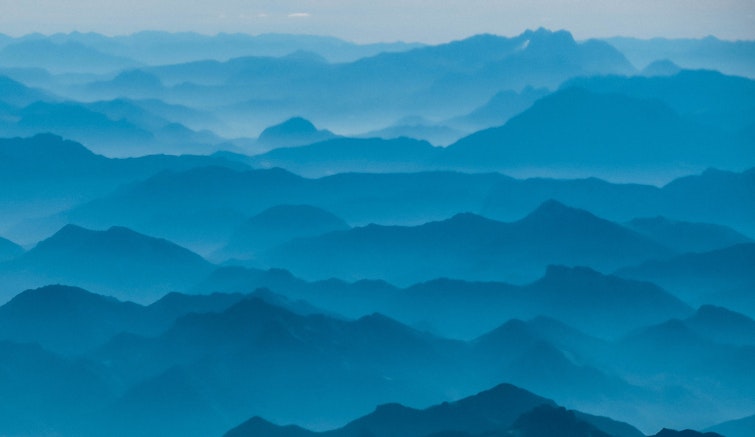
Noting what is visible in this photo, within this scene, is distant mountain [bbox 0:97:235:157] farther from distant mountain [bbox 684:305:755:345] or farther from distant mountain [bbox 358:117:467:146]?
distant mountain [bbox 684:305:755:345]

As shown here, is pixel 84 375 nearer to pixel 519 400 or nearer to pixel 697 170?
pixel 519 400

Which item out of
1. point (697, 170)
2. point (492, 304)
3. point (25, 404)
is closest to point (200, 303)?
point (25, 404)

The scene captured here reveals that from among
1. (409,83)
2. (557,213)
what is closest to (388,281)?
(557,213)

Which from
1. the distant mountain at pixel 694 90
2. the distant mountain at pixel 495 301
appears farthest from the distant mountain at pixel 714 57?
the distant mountain at pixel 495 301

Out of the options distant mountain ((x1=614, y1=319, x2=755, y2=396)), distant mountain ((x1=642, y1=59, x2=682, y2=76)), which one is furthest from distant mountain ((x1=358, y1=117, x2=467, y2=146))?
distant mountain ((x1=614, y1=319, x2=755, y2=396))

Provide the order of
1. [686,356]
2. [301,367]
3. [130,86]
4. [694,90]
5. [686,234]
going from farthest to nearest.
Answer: [130,86], [694,90], [686,234], [686,356], [301,367]

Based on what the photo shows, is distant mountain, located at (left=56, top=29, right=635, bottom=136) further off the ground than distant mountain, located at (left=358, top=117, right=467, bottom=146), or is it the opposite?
distant mountain, located at (left=56, top=29, right=635, bottom=136)

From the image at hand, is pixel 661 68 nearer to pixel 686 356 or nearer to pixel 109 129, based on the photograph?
pixel 109 129
